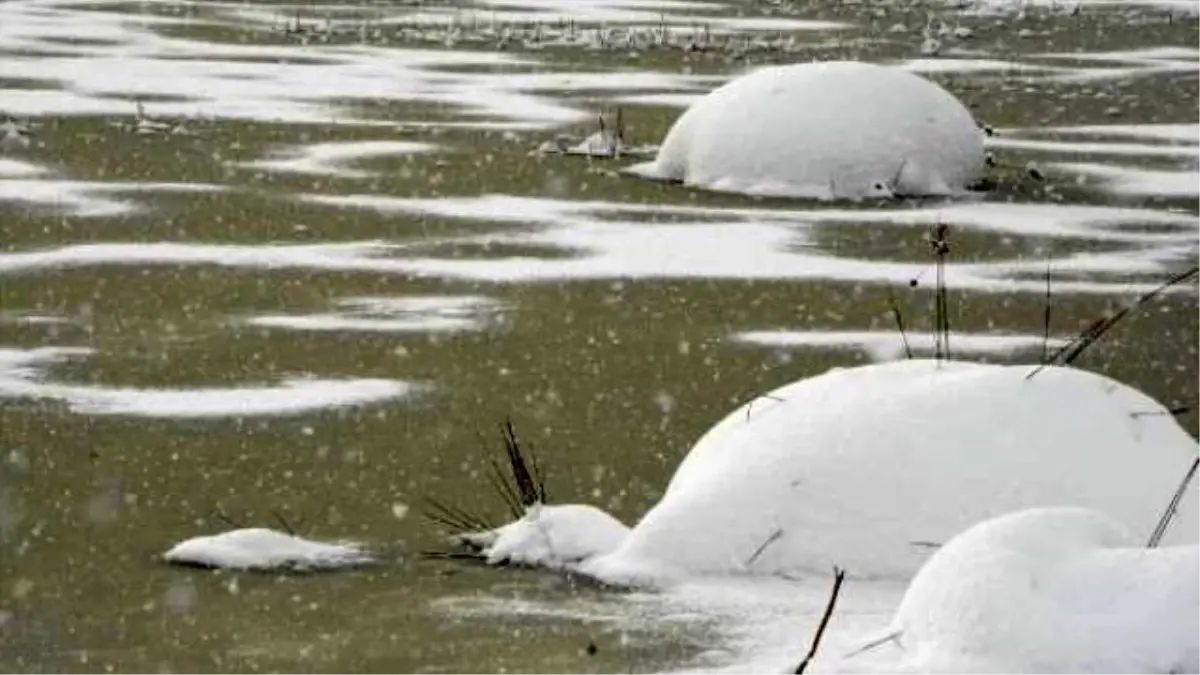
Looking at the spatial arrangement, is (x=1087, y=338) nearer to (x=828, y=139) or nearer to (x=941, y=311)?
(x=941, y=311)

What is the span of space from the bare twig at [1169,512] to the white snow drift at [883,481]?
0.03 m

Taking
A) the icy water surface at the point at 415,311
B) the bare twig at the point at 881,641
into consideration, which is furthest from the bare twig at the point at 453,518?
the bare twig at the point at 881,641

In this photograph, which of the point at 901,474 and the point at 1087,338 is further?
the point at 1087,338

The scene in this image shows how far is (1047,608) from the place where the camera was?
4977 mm

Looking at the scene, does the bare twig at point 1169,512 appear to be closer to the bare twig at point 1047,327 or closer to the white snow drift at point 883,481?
the white snow drift at point 883,481

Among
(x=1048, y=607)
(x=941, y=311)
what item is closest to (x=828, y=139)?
(x=941, y=311)

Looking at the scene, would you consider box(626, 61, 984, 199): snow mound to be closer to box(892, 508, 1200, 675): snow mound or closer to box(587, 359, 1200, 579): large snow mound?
box(587, 359, 1200, 579): large snow mound

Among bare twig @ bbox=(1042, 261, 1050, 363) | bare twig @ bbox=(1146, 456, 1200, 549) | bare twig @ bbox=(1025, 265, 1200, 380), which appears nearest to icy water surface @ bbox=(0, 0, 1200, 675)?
bare twig @ bbox=(1042, 261, 1050, 363)

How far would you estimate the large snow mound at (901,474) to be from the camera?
618 centimetres

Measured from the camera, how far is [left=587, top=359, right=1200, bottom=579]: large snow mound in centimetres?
618

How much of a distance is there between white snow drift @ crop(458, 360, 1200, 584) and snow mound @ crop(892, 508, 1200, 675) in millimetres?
893

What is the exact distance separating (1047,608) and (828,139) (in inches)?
387

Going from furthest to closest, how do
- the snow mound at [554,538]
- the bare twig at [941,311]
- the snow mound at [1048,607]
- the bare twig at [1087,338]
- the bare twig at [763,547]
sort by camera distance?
the bare twig at [941,311]
the bare twig at [1087,338]
the snow mound at [554,538]
the bare twig at [763,547]
the snow mound at [1048,607]

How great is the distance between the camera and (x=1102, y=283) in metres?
11.6
